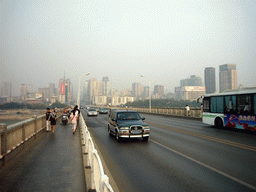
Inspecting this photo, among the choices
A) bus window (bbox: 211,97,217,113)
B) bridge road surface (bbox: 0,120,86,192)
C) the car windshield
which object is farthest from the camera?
bus window (bbox: 211,97,217,113)

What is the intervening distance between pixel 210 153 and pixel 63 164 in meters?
5.72

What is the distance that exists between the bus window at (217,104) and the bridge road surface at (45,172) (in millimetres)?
13296

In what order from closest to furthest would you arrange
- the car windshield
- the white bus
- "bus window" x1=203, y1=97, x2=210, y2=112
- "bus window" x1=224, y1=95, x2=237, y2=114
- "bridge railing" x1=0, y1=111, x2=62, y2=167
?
1. "bridge railing" x1=0, y1=111, x2=62, y2=167
2. the car windshield
3. the white bus
4. "bus window" x1=224, y1=95, x2=237, y2=114
5. "bus window" x1=203, y1=97, x2=210, y2=112

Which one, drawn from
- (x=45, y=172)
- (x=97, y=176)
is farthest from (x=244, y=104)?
(x=97, y=176)

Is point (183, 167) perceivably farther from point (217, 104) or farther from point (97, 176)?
point (217, 104)

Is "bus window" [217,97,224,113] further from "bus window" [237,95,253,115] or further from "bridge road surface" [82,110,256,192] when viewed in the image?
"bridge road surface" [82,110,256,192]

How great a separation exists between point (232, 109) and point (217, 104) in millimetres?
1737

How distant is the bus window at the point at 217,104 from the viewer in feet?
57.2

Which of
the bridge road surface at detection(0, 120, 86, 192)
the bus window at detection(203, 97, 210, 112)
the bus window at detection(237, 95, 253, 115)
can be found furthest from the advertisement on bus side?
the bridge road surface at detection(0, 120, 86, 192)

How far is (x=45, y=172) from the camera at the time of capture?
19.8ft

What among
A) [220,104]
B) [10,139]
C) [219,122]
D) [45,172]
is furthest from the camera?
[219,122]

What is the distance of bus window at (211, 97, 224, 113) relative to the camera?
17438 mm

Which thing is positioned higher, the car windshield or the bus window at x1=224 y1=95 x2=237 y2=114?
the bus window at x1=224 y1=95 x2=237 y2=114

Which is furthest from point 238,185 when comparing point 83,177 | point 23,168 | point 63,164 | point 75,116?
point 75,116
